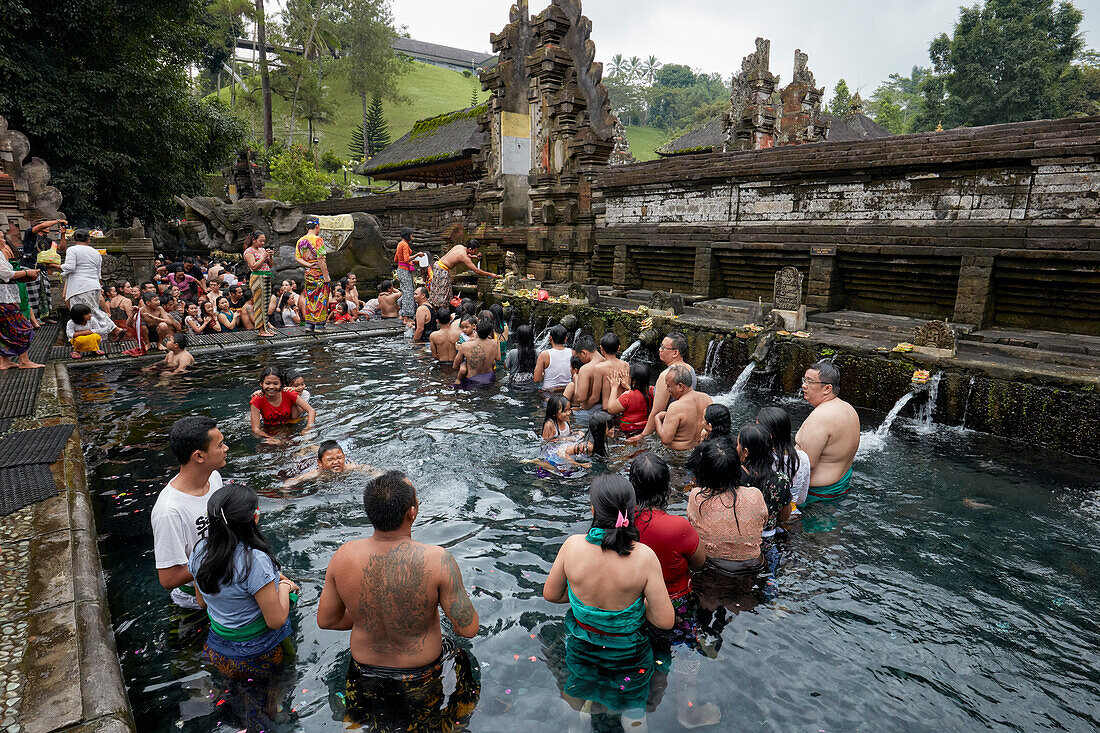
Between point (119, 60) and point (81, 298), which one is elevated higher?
point (119, 60)

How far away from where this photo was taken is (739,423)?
8070 millimetres

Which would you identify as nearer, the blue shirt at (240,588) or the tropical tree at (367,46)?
the blue shirt at (240,588)

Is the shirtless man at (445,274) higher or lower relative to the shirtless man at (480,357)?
higher

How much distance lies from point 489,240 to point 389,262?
18.0 feet

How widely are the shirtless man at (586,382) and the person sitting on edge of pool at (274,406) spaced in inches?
130

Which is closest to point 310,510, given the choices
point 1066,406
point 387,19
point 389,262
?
point 1066,406

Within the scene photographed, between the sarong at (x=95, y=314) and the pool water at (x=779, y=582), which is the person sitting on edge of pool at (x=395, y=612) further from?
the sarong at (x=95, y=314)

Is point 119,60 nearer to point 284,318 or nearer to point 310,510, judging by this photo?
point 284,318

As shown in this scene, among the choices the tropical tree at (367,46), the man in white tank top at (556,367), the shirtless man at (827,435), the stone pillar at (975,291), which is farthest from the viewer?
the tropical tree at (367,46)

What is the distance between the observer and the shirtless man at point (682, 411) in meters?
5.98

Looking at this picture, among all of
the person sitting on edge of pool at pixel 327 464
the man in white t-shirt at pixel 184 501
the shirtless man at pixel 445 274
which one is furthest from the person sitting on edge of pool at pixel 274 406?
the shirtless man at pixel 445 274

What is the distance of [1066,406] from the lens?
637cm

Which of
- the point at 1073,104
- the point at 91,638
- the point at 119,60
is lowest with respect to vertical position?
the point at 91,638

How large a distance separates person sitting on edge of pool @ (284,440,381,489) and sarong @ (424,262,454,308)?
831 cm
